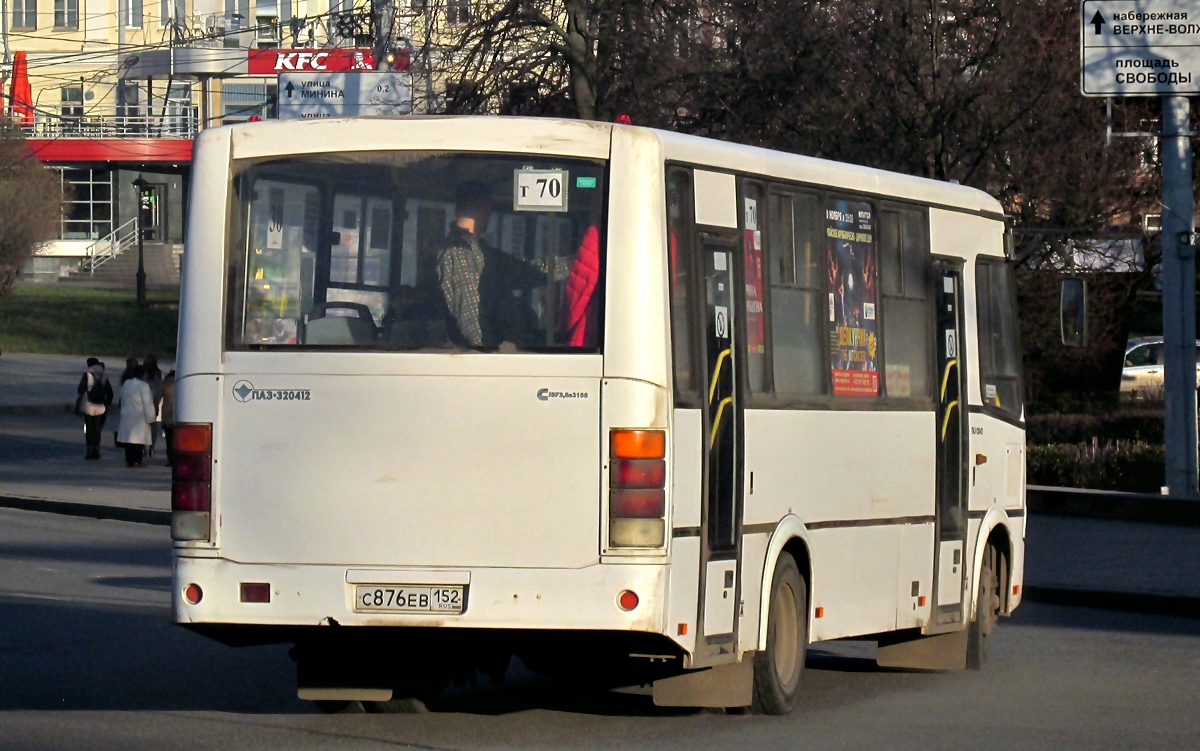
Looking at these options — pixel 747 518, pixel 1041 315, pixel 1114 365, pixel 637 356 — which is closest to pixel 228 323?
pixel 637 356

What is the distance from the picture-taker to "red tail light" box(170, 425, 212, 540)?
8.29 m

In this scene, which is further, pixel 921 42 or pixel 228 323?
pixel 921 42

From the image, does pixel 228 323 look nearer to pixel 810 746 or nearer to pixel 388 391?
pixel 388 391

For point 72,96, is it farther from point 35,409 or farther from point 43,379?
point 35,409

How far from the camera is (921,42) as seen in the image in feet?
71.9

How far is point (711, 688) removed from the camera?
29.6 ft

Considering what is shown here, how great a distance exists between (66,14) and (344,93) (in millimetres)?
66310

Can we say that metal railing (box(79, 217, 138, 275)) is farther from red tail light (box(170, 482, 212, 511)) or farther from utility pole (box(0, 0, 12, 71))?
red tail light (box(170, 482, 212, 511))

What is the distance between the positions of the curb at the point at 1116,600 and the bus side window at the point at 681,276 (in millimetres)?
7081

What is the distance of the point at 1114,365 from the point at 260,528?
31.1 metres

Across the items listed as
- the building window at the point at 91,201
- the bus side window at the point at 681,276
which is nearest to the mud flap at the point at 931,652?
the bus side window at the point at 681,276

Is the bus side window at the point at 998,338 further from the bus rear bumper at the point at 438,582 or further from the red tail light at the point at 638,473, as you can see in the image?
the bus rear bumper at the point at 438,582

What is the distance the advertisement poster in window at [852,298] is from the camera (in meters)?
9.88

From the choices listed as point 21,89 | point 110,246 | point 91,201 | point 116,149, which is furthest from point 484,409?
point 91,201
